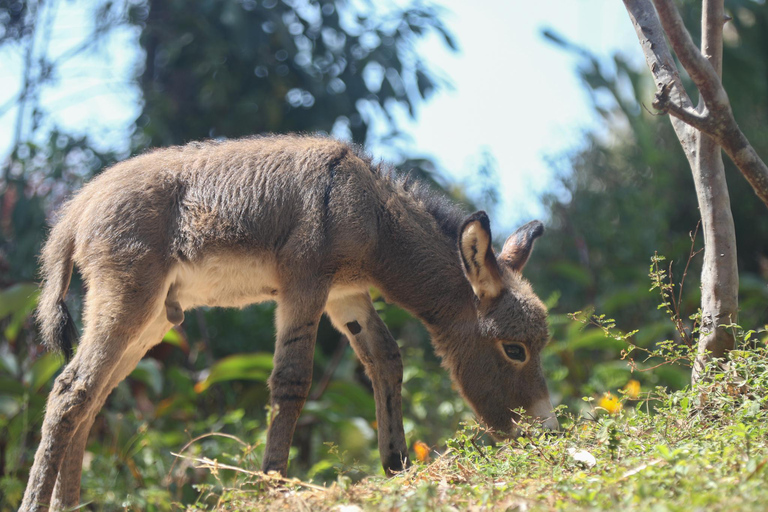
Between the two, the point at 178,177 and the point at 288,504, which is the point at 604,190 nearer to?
the point at 178,177

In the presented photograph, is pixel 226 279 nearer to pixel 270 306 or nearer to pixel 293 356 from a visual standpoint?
pixel 293 356

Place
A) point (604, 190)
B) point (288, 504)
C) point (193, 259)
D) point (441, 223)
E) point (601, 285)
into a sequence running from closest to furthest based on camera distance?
point (288, 504), point (193, 259), point (441, 223), point (601, 285), point (604, 190)

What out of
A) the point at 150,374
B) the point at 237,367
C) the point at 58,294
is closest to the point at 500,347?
the point at 58,294

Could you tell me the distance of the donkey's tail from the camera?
5.29m

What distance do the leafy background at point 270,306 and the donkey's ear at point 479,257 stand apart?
205 centimetres

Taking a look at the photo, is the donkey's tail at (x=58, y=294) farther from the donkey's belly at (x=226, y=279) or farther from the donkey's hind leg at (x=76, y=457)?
the donkey's belly at (x=226, y=279)

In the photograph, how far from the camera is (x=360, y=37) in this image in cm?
962

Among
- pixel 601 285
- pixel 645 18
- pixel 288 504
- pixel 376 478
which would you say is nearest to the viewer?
pixel 288 504

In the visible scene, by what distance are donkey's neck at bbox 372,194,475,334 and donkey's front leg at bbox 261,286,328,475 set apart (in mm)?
649

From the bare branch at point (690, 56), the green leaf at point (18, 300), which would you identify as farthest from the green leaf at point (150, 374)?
the bare branch at point (690, 56)

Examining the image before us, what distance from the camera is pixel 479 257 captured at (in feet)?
16.9

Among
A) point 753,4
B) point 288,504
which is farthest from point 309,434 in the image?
point 753,4

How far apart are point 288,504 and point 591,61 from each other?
10.6 metres

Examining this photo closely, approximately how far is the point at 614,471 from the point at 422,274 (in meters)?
2.55
